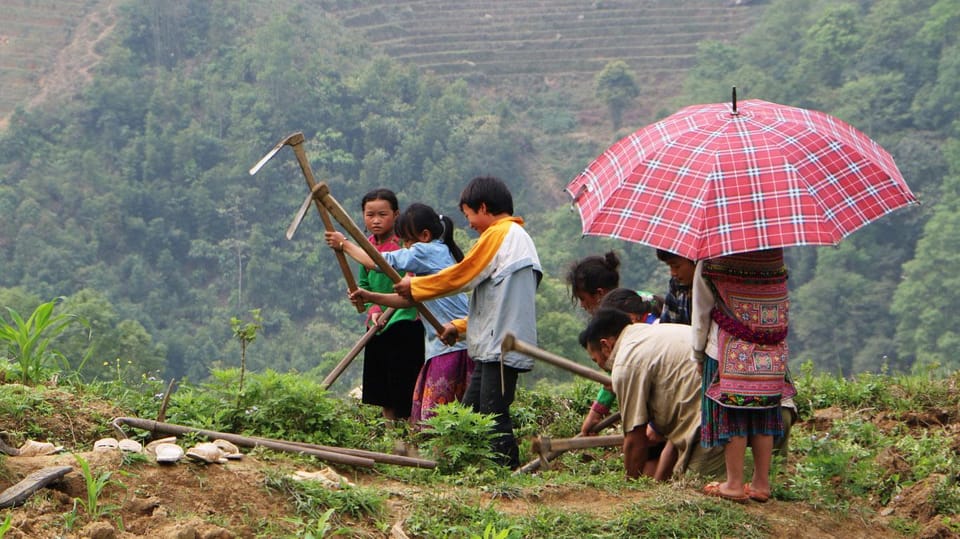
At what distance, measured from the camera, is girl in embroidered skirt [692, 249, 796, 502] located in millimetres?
4168

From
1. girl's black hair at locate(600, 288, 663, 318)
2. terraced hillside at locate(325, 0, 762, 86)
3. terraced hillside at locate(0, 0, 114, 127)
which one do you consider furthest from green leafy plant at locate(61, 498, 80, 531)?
terraced hillside at locate(325, 0, 762, 86)

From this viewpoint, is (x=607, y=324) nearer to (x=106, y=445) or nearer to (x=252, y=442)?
(x=252, y=442)

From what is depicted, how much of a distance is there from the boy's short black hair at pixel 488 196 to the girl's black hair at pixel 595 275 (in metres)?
0.47

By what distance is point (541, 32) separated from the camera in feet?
226

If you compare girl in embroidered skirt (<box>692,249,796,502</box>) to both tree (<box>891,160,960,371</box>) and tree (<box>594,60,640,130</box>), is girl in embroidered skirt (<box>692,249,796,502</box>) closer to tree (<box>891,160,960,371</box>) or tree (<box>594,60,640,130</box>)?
tree (<box>891,160,960,371</box>)

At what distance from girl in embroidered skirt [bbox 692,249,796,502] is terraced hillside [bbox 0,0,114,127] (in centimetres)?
5570

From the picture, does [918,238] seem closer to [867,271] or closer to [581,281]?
[867,271]

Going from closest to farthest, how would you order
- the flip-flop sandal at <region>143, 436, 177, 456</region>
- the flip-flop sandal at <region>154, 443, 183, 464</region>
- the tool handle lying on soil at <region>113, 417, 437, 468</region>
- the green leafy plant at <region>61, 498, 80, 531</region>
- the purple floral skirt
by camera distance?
the green leafy plant at <region>61, 498, 80, 531</region>, the flip-flop sandal at <region>154, 443, 183, 464</region>, the flip-flop sandal at <region>143, 436, 177, 456</region>, the tool handle lying on soil at <region>113, 417, 437, 468</region>, the purple floral skirt

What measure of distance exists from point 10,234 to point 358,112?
57.0 feet

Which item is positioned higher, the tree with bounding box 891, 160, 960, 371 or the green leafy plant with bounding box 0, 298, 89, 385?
the green leafy plant with bounding box 0, 298, 89, 385

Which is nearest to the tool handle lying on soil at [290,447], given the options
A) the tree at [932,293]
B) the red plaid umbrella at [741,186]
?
the red plaid umbrella at [741,186]

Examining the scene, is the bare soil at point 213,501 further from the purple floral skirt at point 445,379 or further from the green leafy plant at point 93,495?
the purple floral skirt at point 445,379

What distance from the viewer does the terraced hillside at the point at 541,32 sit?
65.5 meters

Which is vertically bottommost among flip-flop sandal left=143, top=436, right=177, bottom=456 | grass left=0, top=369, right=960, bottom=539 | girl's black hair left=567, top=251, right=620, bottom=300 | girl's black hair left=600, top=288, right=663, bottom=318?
grass left=0, top=369, right=960, bottom=539
